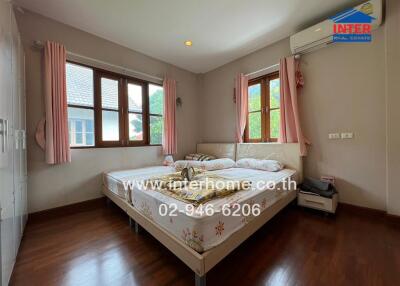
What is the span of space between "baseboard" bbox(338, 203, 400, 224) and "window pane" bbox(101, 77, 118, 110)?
13.5 ft

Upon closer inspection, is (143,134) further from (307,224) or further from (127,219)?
(307,224)

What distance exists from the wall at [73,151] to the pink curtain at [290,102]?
8.29ft

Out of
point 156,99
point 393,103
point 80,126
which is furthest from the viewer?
point 156,99

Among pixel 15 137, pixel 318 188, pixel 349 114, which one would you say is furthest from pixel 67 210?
pixel 349 114

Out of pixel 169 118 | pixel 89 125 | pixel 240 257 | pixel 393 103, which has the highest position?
pixel 169 118

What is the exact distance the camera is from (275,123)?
3.20 metres

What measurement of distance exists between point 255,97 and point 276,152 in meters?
1.27

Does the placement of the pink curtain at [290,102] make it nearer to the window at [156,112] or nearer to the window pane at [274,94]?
the window pane at [274,94]

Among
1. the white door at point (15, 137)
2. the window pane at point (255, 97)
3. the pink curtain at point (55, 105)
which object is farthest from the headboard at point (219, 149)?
the white door at point (15, 137)

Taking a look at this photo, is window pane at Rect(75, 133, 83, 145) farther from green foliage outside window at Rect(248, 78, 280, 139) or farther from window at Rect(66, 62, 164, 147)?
green foliage outside window at Rect(248, 78, 280, 139)

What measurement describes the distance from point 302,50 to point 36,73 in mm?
4054

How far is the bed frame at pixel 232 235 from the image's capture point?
1.16 m

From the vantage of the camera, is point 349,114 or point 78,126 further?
point 78,126

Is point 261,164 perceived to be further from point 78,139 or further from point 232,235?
point 78,139
